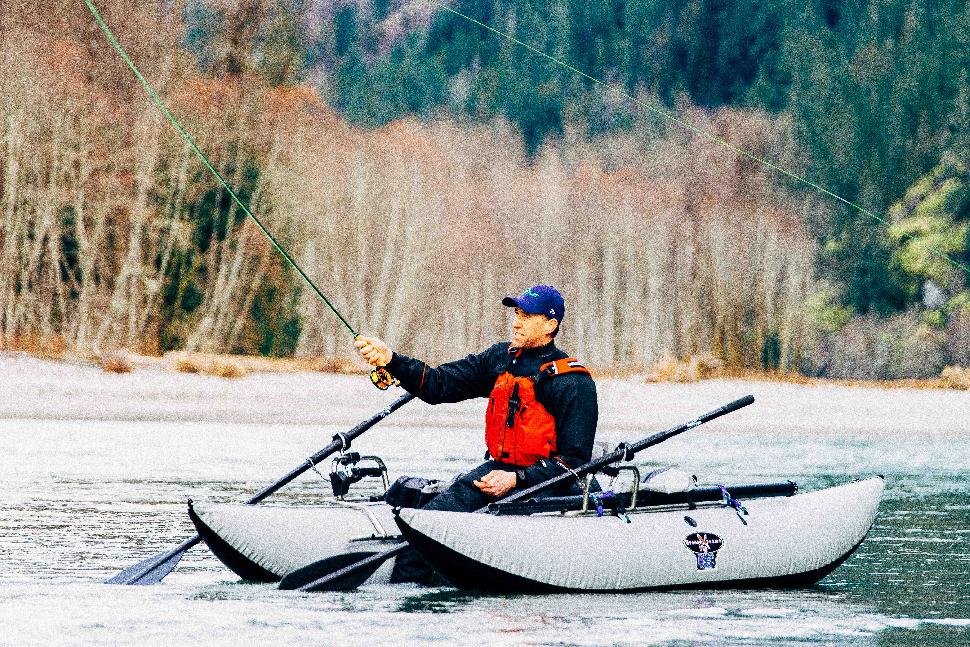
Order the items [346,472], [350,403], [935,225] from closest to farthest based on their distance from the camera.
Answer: [346,472] < [350,403] < [935,225]

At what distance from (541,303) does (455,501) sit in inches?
33.4

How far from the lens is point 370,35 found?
106 ft

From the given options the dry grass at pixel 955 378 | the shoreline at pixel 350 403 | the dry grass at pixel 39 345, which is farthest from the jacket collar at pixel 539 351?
the dry grass at pixel 955 378

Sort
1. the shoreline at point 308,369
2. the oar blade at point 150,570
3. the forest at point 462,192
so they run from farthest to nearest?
the forest at point 462,192 < the shoreline at point 308,369 < the oar blade at point 150,570

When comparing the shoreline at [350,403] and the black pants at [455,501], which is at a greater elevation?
the black pants at [455,501]

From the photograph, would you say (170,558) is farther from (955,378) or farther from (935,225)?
(935,225)

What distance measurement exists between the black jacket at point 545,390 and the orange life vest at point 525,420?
0.08ft

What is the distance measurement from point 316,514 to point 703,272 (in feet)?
80.1

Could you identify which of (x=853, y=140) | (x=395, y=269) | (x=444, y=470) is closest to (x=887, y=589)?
(x=444, y=470)

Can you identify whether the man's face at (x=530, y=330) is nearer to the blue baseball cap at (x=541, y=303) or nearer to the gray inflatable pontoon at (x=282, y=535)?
the blue baseball cap at (x=541, y=303)

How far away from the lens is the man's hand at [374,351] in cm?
654

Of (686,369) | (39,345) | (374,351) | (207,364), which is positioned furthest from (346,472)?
(686,369)

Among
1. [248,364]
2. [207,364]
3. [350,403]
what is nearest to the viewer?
[350,403]

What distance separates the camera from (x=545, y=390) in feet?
21.8
